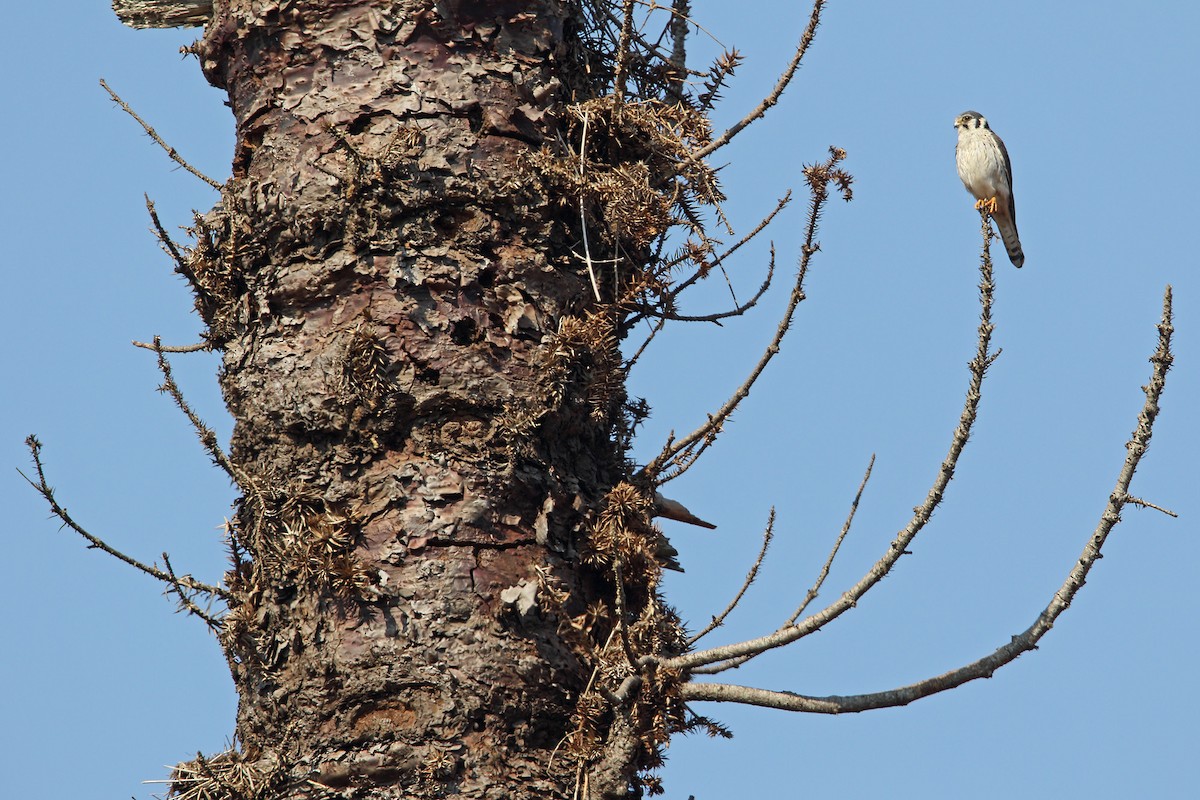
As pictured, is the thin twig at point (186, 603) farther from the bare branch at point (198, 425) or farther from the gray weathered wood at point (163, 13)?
the gray weathered wood at point (163, 13)

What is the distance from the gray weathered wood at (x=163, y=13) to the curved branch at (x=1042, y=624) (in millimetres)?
2976

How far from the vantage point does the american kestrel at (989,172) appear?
27.2ft

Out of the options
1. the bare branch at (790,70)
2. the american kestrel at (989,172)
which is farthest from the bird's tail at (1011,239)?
the bare branch at (790,70)

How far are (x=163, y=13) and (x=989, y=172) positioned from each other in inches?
230

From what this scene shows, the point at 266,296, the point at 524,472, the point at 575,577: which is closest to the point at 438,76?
the point at 266,296

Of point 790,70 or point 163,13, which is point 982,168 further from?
point 163,13

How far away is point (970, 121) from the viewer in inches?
346

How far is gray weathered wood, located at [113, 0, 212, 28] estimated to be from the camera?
13.7 feet

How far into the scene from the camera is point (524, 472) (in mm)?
3275

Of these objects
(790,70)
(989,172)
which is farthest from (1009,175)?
(790,70)

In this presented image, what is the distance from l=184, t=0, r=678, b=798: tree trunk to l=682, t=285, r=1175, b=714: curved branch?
1.49 ft

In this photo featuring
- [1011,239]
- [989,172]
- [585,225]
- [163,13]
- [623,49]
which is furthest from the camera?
[1011,239]

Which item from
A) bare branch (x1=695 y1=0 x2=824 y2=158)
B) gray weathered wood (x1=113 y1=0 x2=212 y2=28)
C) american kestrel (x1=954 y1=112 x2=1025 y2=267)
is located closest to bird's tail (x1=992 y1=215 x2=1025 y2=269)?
american kestrel (x1=954 y1=112 x2=1025 y2=267)

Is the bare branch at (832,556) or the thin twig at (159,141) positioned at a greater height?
the thin twig at (159,141)
